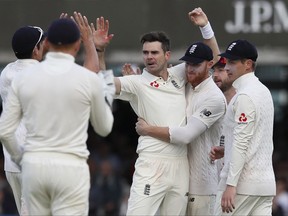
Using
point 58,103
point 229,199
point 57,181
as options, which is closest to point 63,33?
point 58,103

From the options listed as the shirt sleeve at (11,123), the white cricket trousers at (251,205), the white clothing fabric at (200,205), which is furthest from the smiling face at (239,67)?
the shirt sleeve at (11,123)

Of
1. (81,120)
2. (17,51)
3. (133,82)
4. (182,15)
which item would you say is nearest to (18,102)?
(81,120)

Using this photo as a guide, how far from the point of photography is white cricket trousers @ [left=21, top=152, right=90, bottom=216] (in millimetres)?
7352

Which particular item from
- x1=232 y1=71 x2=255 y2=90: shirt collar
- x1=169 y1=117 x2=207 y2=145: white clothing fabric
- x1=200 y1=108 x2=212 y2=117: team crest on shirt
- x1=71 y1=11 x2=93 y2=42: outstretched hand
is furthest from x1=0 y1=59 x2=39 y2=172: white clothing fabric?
x1=232 y1=71 x2=255 y2=90: shirt collar

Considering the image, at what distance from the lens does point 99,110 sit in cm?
746

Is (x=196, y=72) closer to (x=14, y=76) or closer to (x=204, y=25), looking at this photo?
(x=204, y=25)

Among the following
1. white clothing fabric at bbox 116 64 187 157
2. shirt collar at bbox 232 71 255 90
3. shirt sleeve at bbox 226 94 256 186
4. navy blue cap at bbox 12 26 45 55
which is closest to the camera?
shirt sleeve at bbox 226 94 256 186

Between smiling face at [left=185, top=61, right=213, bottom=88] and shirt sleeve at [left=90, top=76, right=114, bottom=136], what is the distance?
1750 millimetres

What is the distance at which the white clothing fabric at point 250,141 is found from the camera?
27.7 feet

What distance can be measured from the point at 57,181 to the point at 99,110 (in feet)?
1.90

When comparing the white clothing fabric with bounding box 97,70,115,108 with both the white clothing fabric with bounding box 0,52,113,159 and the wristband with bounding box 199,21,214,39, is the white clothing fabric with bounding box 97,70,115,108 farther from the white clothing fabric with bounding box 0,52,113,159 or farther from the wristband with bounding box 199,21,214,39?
the wristband with bounding box 199,21,214,39

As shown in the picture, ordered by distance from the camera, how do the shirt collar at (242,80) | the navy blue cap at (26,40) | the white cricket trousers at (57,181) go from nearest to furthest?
the white cricket trousers at (57,181), the navy blue cap at (26,40), the shirt collar at (242,80)

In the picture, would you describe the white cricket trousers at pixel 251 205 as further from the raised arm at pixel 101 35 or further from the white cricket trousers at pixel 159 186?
the raised arm at pixel 101 35

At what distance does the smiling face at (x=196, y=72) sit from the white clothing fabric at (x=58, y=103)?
188 centimetres
